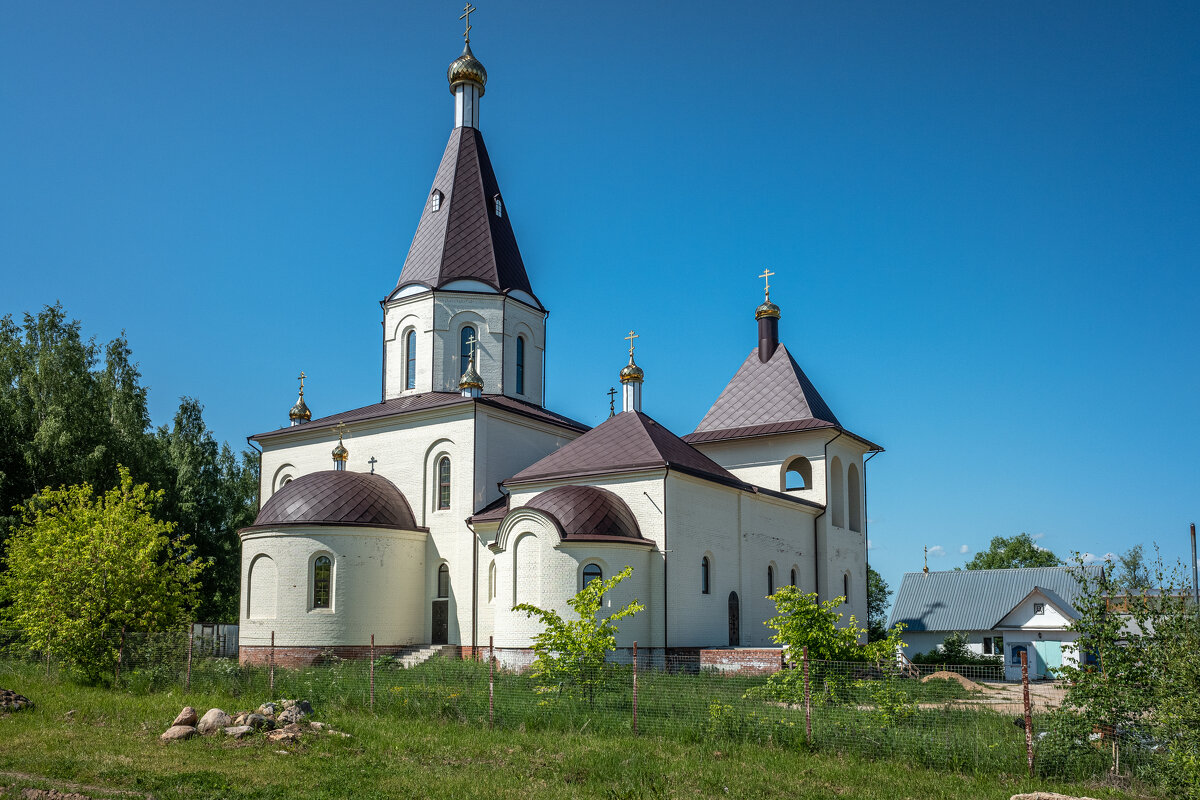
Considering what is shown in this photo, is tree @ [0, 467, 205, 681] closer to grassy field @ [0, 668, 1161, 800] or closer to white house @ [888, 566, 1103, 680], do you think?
grassy field @ [0, 668, 1161, 800]

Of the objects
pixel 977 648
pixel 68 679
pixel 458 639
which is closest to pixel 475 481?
pixel 458 639

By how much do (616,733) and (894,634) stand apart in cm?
417

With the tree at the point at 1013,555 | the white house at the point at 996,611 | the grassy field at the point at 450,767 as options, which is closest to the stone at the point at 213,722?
the grassy field at the point at 450,767

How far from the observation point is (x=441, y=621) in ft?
82.3

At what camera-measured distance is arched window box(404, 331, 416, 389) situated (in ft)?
93.7

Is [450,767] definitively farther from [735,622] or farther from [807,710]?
[735,622]

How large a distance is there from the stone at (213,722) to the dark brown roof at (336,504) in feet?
34.3

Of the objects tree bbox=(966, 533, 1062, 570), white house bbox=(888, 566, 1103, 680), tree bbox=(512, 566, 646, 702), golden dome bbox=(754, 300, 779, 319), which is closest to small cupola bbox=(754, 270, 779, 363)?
golden dome bbox=(754, 300, 779, 319)

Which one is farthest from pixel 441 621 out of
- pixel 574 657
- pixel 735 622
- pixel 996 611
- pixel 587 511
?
pixel 996 611

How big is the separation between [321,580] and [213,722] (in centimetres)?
1061

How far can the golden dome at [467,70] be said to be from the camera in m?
30.9

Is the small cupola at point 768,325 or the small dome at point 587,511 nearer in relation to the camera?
the small dome at point 587,511

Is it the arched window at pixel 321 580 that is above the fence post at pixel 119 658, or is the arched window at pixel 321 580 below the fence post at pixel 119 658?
above

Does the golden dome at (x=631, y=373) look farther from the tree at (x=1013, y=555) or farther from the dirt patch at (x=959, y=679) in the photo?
the tree at (x=1013, y=555)
